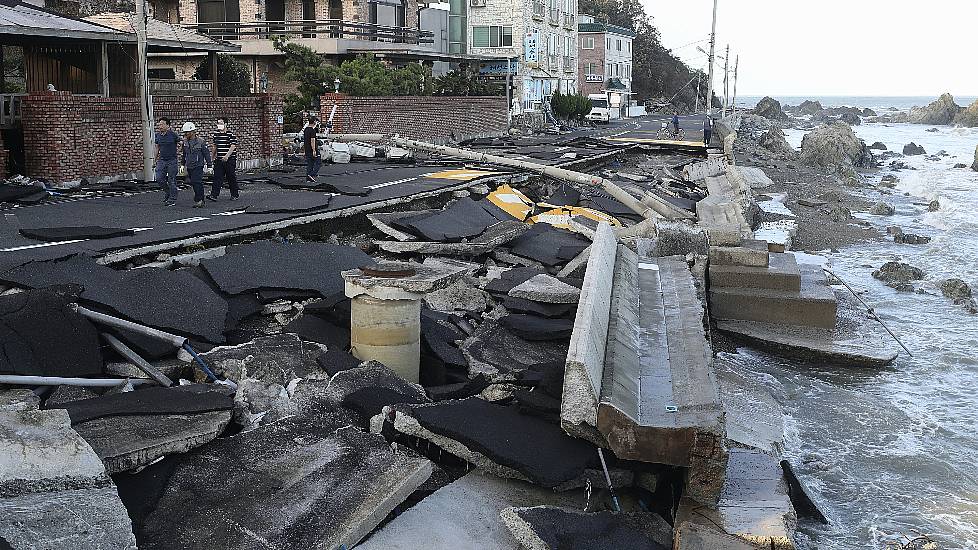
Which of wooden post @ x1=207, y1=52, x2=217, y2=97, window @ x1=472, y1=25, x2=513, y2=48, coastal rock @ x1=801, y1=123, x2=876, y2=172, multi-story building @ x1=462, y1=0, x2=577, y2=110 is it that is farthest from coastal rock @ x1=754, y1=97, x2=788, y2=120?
wooden post @ x1=207, y1=52, x2=217, y2=97

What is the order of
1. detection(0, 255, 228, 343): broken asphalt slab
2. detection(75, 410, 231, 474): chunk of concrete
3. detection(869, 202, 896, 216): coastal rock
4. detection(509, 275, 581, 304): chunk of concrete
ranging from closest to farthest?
detection(75, 410, 231, 474): chunk of concrete < detection(0, 255, 228, 343): broken asphalt slab < detection(509, 275, 581, 304): chunk of concrete < detection(869, 202, 896, 216): coastal rock

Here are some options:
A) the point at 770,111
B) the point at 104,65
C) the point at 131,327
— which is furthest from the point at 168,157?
the point at 770,111

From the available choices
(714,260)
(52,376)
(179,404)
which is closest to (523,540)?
(179,404)

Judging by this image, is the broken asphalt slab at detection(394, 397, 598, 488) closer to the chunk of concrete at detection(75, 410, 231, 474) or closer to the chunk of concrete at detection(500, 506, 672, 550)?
the chunk of concrete at detection(500, 506, 672, 550)

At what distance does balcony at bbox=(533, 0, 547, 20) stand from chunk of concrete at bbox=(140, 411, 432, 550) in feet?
221

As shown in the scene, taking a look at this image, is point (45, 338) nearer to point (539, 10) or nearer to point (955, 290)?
point (955, 290)

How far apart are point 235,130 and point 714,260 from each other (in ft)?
48.0

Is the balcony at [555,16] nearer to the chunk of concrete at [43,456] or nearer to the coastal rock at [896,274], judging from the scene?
the coastal rock at [896,274]

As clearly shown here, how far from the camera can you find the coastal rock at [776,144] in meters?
68.9

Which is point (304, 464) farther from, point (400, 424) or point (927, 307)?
point (927, 307)

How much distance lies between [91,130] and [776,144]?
198 feet

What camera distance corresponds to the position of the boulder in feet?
75.6

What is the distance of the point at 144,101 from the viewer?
21.4m

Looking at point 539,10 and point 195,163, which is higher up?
point 539,10
